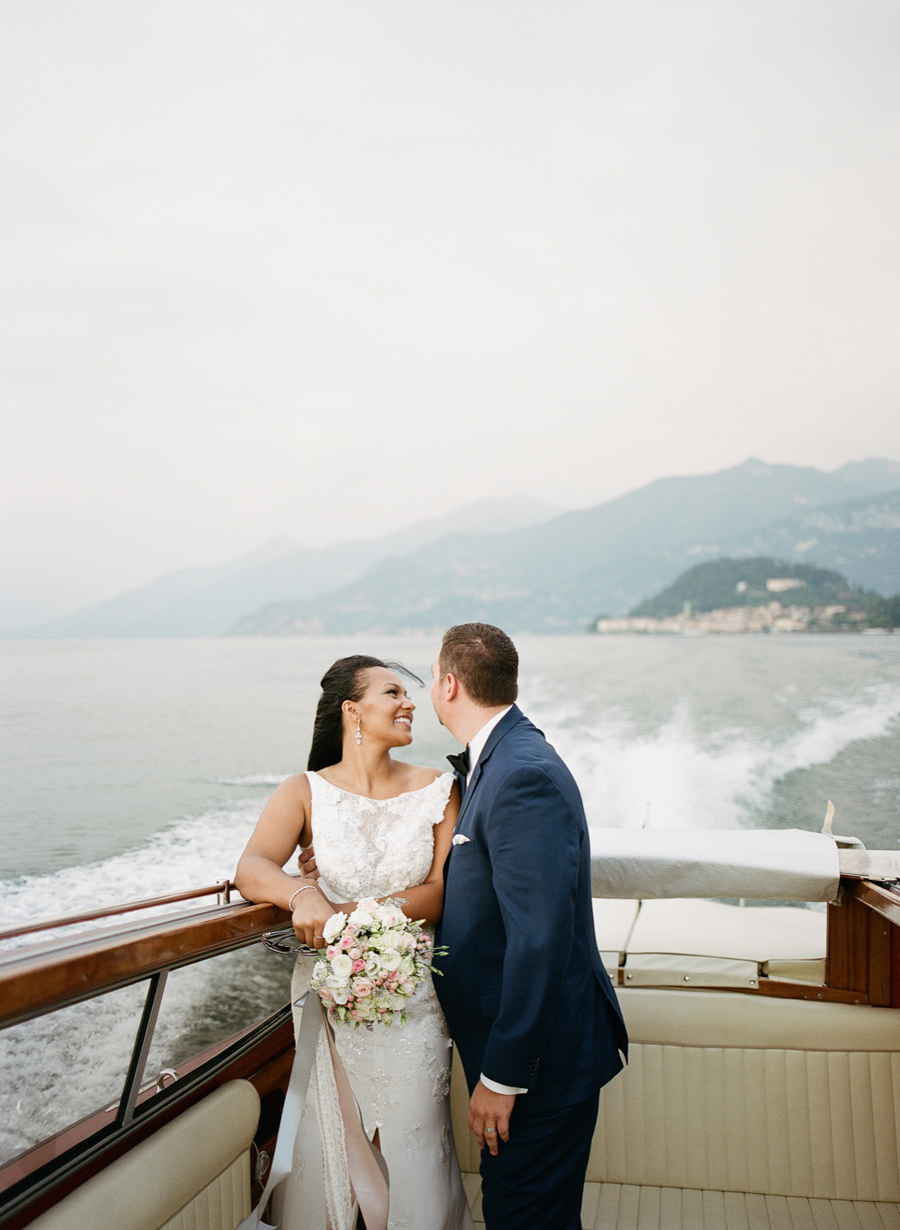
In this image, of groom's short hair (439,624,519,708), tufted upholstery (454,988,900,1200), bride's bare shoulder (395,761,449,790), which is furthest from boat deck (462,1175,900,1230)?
groom's short hair (439,624,519,708)

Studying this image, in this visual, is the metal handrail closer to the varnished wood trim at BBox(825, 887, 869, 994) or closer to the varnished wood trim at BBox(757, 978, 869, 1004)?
the varnished wood trim at BBox(757, 978, 869, 1004)

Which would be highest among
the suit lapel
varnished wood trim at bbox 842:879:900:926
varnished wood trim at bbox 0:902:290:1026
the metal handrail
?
the suit lapel

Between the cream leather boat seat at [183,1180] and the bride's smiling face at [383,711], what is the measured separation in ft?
2.54

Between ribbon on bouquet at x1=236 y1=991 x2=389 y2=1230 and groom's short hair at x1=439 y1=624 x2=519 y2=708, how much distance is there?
67 centimetres

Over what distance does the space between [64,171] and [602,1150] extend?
19131 millimetres

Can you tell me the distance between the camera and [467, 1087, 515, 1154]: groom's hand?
1.55 metres

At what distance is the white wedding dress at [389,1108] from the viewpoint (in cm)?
177

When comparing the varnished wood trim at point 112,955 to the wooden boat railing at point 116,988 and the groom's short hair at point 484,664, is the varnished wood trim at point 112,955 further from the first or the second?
the groom's short hair at point 484,664

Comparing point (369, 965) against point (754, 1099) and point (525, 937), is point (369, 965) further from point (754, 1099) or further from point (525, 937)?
point (754, 1099)

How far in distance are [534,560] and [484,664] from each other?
30819 millimetres

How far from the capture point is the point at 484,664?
5.84 feet

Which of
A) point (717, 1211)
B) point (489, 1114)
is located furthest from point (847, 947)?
point (489, 1114)

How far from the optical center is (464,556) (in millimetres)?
31609

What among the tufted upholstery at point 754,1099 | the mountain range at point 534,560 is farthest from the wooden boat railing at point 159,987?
the mountain range at point 534,560
